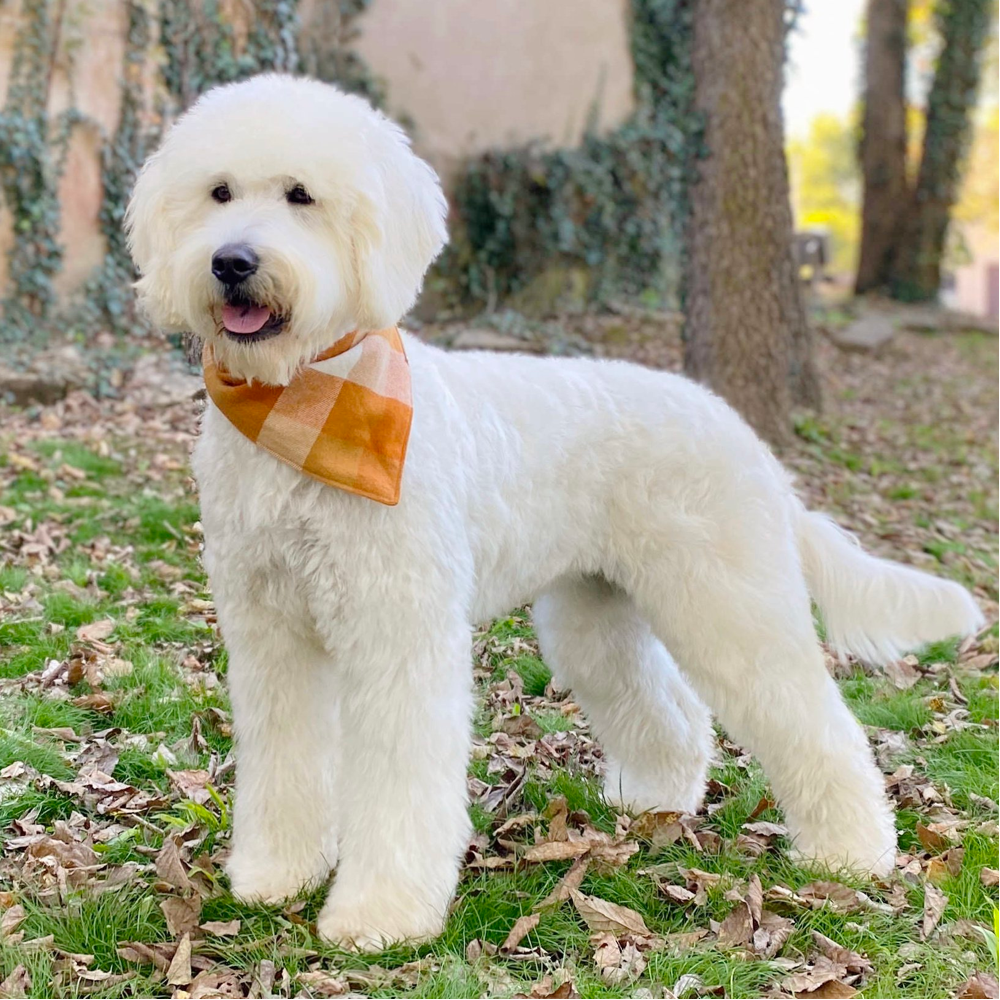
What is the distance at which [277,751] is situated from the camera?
2.97 meters

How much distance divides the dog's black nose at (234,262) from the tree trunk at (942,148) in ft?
49.7

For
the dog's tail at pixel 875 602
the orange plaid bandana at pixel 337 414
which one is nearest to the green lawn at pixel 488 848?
the dog's tail at pixel 875 602

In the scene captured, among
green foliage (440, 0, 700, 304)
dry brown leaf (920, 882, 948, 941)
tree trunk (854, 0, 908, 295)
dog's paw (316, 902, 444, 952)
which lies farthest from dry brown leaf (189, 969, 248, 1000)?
tree trunk (854, 0, 908, 295)

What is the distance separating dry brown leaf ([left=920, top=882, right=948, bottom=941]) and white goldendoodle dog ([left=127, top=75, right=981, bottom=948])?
0.17m

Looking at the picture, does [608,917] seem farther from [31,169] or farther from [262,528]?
[31,169]

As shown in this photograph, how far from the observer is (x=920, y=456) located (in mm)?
8305

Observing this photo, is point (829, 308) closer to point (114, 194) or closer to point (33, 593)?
point (114, 194)

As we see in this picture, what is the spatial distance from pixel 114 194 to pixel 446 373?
19.9ft

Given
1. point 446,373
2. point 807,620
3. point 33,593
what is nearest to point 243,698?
point 446,373

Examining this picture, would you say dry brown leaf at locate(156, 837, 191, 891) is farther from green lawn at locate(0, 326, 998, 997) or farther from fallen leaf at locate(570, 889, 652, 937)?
fallen leaf at locate(570, 889, 652, 937)

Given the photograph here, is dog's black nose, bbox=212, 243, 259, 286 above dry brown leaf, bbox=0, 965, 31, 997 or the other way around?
above

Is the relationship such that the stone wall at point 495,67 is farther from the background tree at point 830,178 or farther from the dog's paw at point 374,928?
the background tree at point 830,178

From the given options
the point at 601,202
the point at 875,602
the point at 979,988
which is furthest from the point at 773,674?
the point at 601,202

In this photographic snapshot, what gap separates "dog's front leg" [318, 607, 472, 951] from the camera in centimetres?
275
